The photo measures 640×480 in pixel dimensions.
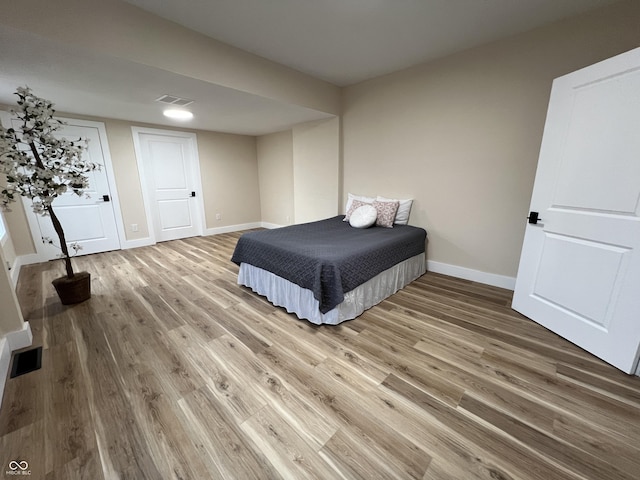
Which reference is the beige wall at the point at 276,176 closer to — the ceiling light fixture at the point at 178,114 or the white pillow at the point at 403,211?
the ceiling light fixture at the point at 178,114

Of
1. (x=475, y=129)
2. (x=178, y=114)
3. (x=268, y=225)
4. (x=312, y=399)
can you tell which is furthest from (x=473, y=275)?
(x=178, y=114)

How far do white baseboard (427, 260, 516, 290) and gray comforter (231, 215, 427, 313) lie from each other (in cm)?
32

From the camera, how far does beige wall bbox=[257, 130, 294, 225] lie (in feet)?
17.1

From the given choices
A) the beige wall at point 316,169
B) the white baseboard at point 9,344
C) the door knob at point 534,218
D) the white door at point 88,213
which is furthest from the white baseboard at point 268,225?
the door knob at point 534,218

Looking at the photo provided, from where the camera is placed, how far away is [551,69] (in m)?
2.25

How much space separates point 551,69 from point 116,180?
581 cm

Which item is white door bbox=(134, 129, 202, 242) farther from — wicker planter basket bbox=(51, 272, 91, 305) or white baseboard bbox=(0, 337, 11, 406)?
white baseboard bbox=(0, 337, 11, 406)

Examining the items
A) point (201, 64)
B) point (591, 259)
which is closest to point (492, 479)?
point (591, 259)

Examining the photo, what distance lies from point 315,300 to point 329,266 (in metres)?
0.34

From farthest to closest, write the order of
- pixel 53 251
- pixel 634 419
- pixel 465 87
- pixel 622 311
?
pixel 53 251 < pixel 465 87 < pixel 622 311 < pixel 634 419

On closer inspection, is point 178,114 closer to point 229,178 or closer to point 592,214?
point 229,178

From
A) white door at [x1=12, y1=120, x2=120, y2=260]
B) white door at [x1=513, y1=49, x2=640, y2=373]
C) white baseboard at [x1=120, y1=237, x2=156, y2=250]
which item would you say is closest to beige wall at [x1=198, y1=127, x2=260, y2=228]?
white baseboard at [x1=120, y1=237, x2=156, y2=250]

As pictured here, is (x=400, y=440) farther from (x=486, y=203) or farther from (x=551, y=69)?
(x=551, y=69)

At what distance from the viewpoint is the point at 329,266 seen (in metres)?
2.00
